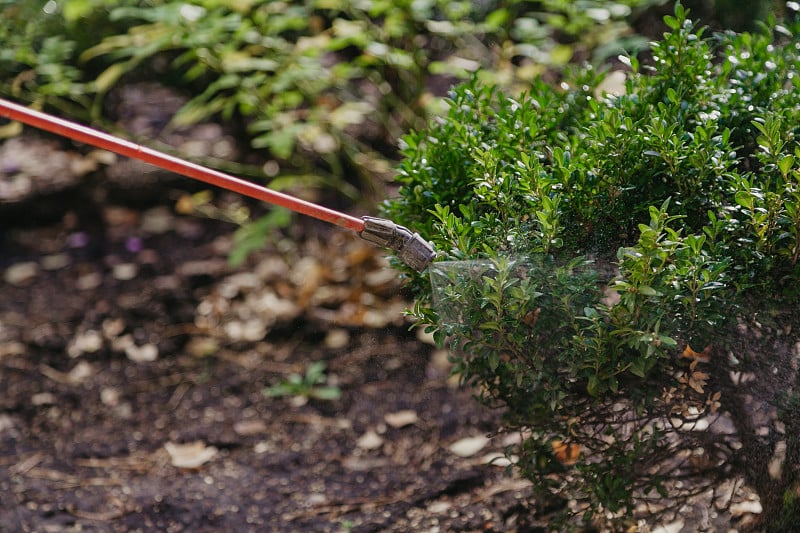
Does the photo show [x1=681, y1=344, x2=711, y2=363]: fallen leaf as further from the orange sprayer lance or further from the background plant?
the background plant

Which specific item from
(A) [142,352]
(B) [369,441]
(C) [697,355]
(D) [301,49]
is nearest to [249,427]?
(B) [369,441]

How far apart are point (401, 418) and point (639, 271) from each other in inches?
61.5

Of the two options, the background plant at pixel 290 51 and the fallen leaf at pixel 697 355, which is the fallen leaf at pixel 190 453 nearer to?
the background plant at pixel 290 51

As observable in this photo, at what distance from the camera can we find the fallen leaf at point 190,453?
8.75ft

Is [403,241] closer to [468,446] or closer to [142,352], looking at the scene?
[468,446]

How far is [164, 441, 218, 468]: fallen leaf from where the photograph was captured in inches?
105

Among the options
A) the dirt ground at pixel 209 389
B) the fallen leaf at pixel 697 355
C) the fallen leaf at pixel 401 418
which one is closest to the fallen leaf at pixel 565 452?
the dirt ground at pixel 209 389

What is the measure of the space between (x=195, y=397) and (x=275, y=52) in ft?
4.58

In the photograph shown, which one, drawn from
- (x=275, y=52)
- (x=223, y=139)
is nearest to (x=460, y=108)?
(x=275, y=52)

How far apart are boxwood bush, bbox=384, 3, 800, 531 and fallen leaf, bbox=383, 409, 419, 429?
0.96m

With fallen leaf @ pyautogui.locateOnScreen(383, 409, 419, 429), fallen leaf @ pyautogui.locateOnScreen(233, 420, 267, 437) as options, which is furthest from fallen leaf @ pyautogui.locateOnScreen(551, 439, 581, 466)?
fallen leaf @ pyautogui.locateOnScreen(233, 420, 267, 437)

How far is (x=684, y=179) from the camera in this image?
1.55 m

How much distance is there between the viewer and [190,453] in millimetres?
2729

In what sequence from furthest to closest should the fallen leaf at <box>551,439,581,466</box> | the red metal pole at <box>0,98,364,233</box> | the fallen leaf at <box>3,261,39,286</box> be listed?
the fallen leaf at <box>3,261,39,286</box> → the fallen leaf at <box>551,439,581,466</box> → the red metal pole at <box>0,98,364,233</box>
